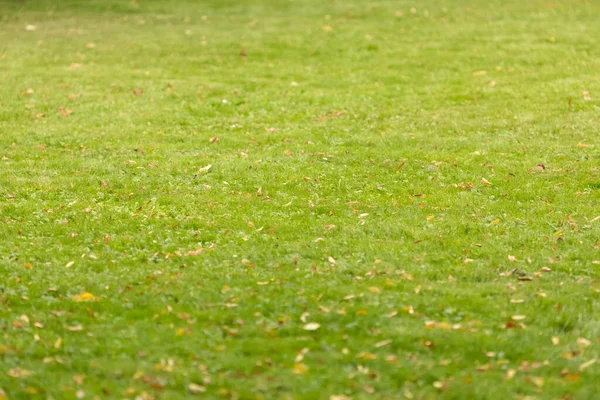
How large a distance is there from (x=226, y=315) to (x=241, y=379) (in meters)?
1.07

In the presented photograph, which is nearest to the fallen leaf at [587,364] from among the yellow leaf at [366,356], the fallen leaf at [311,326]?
the yellow leaf at [366,356]

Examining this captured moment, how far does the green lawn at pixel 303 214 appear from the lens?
19.9ft

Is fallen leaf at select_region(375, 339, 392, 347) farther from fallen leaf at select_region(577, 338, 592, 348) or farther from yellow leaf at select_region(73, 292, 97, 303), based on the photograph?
yellow leaf at select_region(73, 292, 97, 303)

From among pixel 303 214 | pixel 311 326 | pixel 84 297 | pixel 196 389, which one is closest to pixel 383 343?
pixel 311 326

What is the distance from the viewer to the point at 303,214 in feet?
30.8

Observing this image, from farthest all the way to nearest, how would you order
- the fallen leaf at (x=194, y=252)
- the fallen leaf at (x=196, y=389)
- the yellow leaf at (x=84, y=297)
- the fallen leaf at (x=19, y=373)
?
the fallen leaf at (x=194, y=252) < the yellow leaf at (x=84, y=297) < the fallen leaf at (x=19, y=373) < the fallen leaf at (x=196, y=389)

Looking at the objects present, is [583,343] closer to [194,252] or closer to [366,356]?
[366,356]

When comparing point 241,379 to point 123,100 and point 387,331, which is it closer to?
point 387,331

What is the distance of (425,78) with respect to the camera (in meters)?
15.9

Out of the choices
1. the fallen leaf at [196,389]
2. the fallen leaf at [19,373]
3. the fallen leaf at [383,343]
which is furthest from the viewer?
the fallen leaf at [383,343]

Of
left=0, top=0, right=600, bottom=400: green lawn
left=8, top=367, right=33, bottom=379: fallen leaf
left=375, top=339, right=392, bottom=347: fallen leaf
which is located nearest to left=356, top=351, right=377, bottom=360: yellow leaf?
left=0, top=0, right=600, bottom=400: green lawn

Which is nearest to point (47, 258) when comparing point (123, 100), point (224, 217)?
point (224, 217)

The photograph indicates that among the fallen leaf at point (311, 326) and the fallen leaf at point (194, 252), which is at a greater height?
the fallen leaf at point (194, 252)

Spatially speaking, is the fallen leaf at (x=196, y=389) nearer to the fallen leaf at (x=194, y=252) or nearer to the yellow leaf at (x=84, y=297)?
the yellow leaf at (x=84, y=297)
